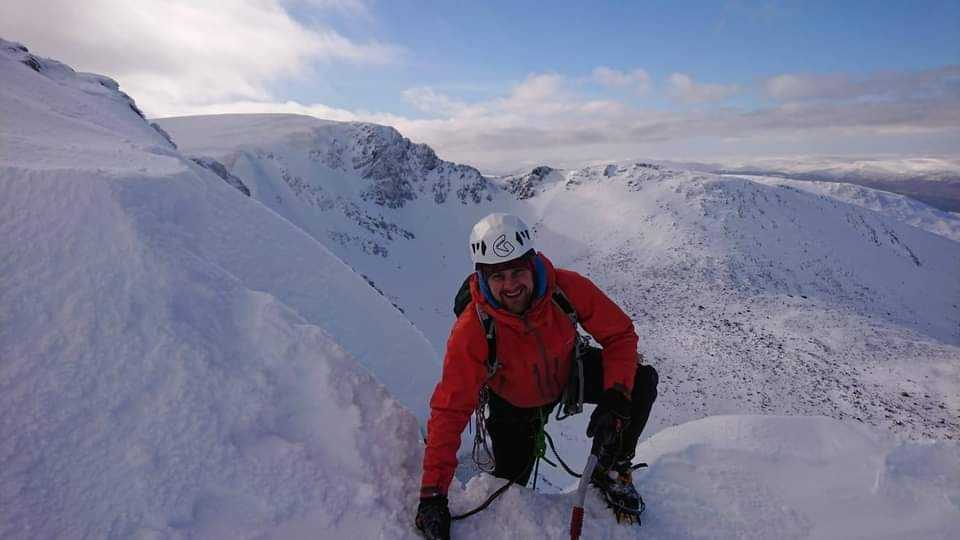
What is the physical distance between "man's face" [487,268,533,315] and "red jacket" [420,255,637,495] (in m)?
0.08

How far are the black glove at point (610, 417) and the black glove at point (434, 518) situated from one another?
144 cm

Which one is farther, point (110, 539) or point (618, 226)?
point (618, 226)

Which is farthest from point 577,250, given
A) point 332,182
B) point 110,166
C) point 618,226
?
point 110,166

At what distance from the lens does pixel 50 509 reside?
9.86ft

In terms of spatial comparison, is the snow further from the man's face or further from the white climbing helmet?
the white climbing helmet

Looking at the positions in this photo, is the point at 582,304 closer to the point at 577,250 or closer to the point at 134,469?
the point at 134,469

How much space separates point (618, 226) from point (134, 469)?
52083 mm

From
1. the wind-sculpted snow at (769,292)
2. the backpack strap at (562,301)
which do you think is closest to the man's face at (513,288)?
the backpack strap at (562,301)

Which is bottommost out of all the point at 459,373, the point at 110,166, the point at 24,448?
the point at 24,448

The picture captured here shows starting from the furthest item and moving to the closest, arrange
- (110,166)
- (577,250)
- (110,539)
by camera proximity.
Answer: (577,250) → (110,166) → (110,539)

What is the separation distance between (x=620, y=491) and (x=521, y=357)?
1.62 m

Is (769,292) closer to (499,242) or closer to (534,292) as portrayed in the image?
(534,292)

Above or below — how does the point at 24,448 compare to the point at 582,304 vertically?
below

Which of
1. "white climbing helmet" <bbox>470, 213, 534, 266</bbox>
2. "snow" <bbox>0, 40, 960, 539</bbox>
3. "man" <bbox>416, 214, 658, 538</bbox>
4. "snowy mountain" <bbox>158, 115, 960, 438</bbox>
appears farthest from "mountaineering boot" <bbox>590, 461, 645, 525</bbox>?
"snowy mountain" <bbox>158, 115, 960, 438</bbox>
